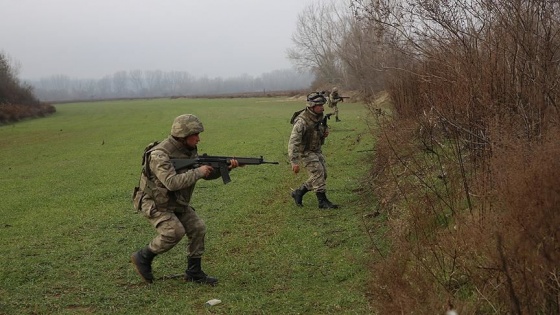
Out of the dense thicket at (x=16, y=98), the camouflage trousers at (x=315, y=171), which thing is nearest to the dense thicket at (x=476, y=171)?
the camouflage trousers at (x=315, y=171)

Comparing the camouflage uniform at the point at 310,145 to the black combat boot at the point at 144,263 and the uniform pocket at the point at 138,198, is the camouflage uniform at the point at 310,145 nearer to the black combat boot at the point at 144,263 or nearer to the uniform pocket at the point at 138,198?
the uniform pocket at the point at 138,198

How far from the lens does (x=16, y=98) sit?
6072 centimetres

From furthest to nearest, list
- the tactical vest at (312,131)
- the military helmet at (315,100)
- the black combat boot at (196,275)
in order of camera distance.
Answer: the tactical vest at (312,131), the military helmet at (315,100), the black combat boot at (196,275)

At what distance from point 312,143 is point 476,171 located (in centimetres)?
388

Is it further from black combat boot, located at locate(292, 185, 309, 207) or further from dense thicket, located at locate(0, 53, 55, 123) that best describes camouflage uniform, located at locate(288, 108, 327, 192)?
dense thicket, located at locate(0, 53, 55, 123)

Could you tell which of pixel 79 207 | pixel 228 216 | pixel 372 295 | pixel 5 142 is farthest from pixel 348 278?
pixel 5 142

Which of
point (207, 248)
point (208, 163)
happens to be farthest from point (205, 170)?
point (207, 248)

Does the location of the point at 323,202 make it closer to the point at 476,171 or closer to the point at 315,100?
the point at 315,100

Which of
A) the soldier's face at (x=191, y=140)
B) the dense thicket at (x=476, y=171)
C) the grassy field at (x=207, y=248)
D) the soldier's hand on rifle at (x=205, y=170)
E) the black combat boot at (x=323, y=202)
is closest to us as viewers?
the dense thicket at (x=476, y=171)

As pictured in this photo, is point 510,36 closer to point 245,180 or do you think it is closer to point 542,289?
point 542,289

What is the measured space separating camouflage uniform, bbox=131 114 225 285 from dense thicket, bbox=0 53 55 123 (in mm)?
48144

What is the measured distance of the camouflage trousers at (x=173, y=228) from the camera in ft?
20.8

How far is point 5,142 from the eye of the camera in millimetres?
30438

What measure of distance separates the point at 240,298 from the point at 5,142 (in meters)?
28.1
